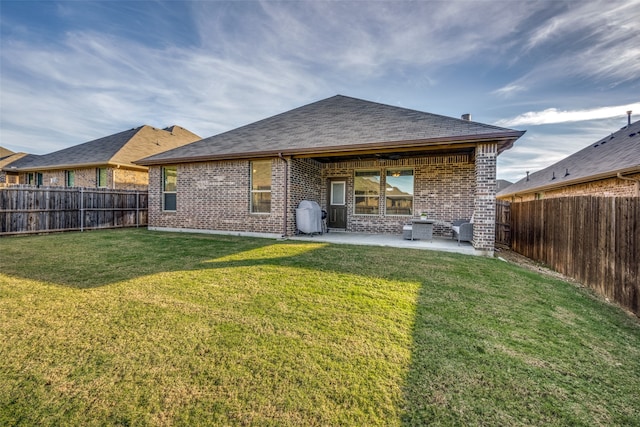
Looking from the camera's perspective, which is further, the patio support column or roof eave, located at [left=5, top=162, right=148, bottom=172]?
roof eave, located at [left=5, top=162, right=148, bottom=172]

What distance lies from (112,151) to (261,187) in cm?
1164

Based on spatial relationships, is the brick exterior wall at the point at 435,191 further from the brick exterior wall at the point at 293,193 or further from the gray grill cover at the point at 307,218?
the gray grill cover at the point at 307,218

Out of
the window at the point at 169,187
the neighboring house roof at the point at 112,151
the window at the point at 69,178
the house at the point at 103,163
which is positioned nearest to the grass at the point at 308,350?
the window at the point at 169,187

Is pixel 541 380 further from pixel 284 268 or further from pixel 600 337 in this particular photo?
pixel 284 268

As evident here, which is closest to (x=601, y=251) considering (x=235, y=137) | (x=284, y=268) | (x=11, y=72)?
(x=284, y=268)

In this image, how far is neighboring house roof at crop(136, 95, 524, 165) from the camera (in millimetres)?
7394

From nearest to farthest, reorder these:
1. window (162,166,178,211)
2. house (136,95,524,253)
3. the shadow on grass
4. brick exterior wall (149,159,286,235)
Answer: the shadow on grass
house (136,95,524,253)
brick exterior wall (149,159,286,235)
window (162,166,178,211)

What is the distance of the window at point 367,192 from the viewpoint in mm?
10617

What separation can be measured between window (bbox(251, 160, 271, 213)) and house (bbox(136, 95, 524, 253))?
0.04 metres

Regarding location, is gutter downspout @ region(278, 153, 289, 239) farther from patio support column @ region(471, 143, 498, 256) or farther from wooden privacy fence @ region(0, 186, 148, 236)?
wooden privacy fence @ region(0, 186, 148, 236)

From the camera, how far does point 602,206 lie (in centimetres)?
493

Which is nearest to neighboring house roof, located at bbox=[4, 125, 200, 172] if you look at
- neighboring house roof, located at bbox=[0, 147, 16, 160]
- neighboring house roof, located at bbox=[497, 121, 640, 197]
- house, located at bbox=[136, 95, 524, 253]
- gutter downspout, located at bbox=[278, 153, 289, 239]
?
house, located at bbox=[136, 95, 524, 253]

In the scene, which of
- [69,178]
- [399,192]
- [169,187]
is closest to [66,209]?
[169,187]

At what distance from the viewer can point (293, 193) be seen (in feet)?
31.1
